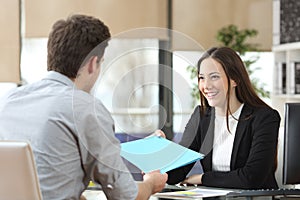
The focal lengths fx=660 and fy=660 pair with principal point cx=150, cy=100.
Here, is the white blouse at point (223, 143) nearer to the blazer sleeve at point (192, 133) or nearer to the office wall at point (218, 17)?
the blazer sleeve at point (192, 133)

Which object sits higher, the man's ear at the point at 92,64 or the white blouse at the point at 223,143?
the man's ear at the point at 92,64

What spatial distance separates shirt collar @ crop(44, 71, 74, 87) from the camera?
2.16 meters

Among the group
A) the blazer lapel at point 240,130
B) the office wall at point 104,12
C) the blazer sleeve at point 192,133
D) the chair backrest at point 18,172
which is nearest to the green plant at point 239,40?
the office wall at point 104,12

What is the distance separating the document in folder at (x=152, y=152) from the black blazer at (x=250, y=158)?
2.23 ft

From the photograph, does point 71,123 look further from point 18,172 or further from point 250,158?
point 250,158

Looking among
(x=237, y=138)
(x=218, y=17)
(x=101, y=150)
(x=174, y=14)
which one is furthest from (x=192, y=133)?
(x=218, y=17)

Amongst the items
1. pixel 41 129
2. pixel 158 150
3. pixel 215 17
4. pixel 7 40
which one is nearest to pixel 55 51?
pixel 41 129

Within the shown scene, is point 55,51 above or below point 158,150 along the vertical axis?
above

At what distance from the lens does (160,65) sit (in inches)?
79.3

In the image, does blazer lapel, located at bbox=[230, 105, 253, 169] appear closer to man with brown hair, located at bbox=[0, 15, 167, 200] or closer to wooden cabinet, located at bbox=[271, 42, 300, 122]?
man with brown hair, located at bbox=[0, 15, 167, 200]

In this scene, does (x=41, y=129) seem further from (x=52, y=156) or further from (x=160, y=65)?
(x=160, y=65)

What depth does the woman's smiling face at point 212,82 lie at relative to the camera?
238cm

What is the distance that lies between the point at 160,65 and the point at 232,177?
3.56 feet

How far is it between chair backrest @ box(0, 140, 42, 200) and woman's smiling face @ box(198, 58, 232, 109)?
664mm
